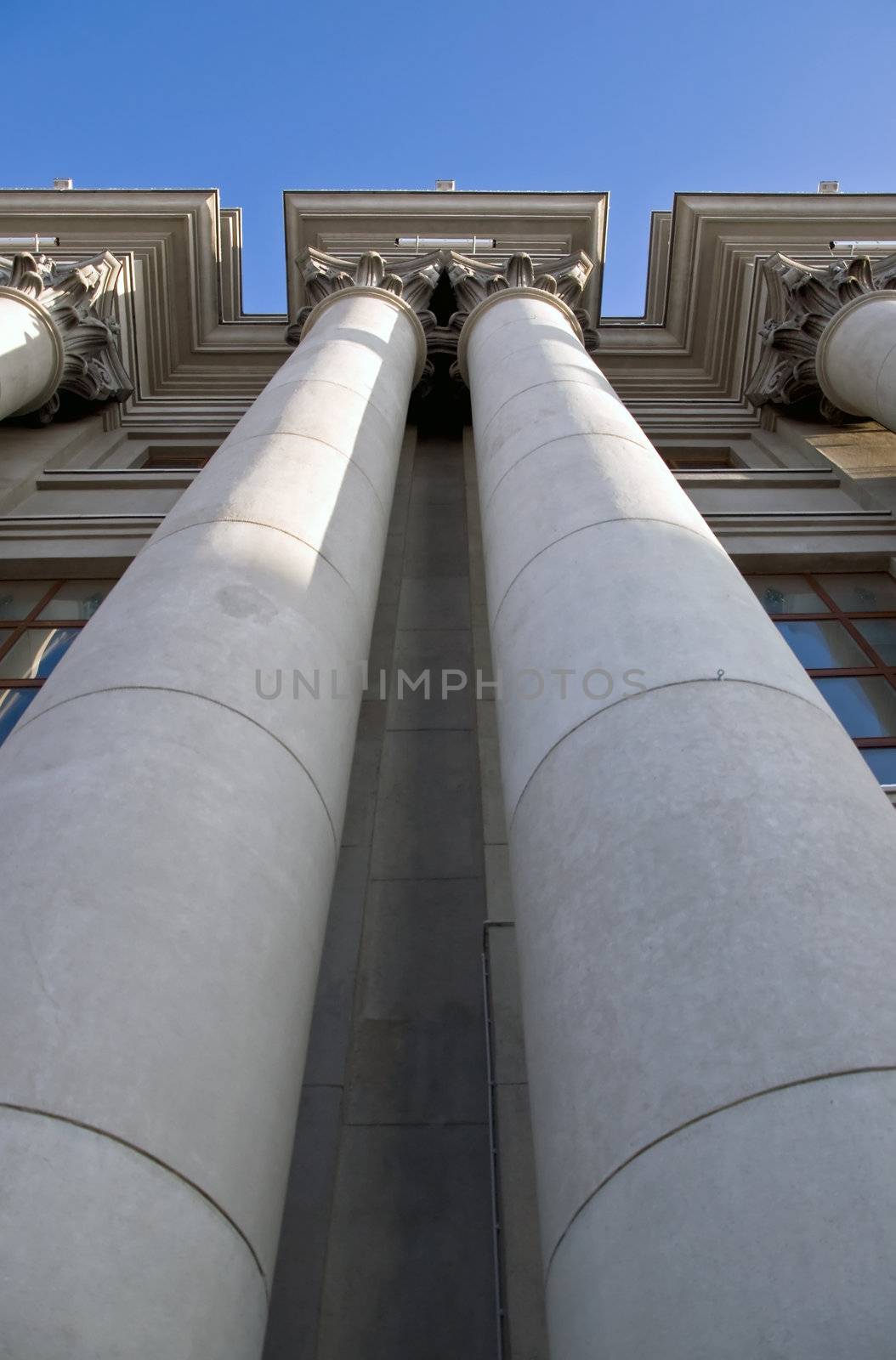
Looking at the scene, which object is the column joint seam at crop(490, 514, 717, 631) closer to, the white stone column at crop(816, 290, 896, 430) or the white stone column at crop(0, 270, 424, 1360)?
the white stone column at crop(0, 270, 424, 1360)

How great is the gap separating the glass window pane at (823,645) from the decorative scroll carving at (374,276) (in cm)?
827

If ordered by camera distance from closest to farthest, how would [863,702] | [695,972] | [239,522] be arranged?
[695,972] < [239,522] < [863,702]

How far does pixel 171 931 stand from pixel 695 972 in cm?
217

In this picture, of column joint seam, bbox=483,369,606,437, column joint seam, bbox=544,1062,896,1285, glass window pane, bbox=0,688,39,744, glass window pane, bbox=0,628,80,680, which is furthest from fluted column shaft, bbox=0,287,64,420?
column joint seam, bbox=544,1062,896,1285

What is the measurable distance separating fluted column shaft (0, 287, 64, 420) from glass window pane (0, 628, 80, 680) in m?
4.36

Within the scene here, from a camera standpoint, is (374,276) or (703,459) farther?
(703,459)

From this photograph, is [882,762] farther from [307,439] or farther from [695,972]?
[695,972]

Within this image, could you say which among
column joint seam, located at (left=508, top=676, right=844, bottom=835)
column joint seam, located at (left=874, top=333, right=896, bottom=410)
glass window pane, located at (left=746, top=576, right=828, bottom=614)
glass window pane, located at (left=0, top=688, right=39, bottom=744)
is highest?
column joint seam, located at (left=874, top=333, right=896, bottom=410)

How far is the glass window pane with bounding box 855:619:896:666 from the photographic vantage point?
12.6 meters

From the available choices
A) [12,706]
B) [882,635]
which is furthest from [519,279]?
[12,706]

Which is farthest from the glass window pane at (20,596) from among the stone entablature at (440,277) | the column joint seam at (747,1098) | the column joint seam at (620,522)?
the column joint seam at (747,1098)

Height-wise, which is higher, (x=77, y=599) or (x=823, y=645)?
(x=77, y=599)

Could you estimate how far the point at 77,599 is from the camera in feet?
46.0

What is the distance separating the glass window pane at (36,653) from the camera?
40.1 feet
